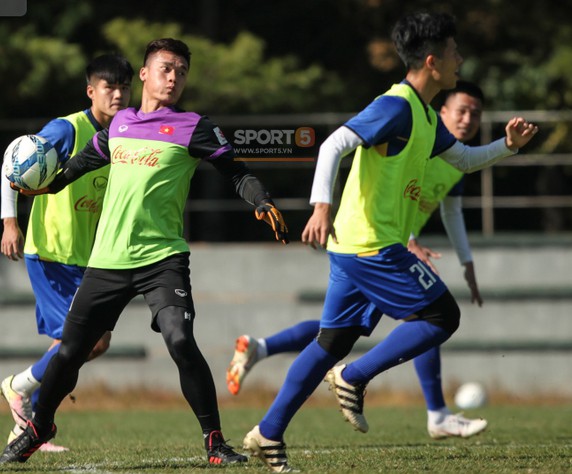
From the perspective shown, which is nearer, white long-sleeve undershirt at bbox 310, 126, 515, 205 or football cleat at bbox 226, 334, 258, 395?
white long-sleeve undershirt at bbox 310, 126, 515, 205

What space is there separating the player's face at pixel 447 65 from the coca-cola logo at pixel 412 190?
1.73ft

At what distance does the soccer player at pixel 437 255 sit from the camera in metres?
8.33

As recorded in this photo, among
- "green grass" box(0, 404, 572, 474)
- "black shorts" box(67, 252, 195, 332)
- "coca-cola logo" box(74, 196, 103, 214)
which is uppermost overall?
"coca-cola logo" box(74, 196, 103, 214)

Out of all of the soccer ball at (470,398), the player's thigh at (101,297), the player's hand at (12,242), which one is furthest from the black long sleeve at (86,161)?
the soccer ball at (470,398)

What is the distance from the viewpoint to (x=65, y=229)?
7.73 m

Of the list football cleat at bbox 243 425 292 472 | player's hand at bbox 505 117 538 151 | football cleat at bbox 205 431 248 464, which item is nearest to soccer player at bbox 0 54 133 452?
football cleat at bbox 205 431 248 464

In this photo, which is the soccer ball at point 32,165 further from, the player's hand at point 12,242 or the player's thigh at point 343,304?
the player's thigh at point 343,304

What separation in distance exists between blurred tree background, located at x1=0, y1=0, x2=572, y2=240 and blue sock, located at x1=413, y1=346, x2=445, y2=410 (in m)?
6.08

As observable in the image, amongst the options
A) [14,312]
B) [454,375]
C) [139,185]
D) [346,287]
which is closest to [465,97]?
[346,287]

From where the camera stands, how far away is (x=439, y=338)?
20.2 feet

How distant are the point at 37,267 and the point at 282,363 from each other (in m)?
5.85

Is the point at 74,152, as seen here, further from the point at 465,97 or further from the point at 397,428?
the point at 397,428

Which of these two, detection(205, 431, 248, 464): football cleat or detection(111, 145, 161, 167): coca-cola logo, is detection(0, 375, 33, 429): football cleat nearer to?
detection(205, 431, 248, 464): football cleat

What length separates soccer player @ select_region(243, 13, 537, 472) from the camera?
610 centimetres
